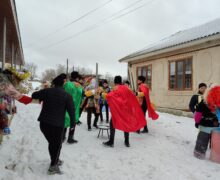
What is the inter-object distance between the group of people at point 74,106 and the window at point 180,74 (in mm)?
4838

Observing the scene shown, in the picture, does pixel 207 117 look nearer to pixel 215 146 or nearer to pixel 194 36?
pixel 215 146

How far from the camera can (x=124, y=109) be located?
20.7 ft

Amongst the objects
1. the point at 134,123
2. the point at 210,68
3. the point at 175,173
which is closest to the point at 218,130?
the point at 175,173

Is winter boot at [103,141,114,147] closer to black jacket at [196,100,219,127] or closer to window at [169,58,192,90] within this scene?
black jacket at [196,100,219,127]

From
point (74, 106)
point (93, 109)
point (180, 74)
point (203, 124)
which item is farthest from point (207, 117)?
point (180, 74)

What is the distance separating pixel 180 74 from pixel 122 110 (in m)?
7.26

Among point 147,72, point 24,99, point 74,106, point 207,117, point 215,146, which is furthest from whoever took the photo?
point 147,72

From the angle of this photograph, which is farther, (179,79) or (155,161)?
(179,79)

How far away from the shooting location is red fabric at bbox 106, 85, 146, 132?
6.20m

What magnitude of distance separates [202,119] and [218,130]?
401mm

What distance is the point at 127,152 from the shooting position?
5.88 meters

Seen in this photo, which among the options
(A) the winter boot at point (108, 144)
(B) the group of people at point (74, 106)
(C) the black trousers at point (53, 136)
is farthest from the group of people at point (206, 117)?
(C) the black trousers at point (53, 136)

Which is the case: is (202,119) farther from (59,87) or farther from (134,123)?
(59,87)

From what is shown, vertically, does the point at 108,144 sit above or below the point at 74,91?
below
